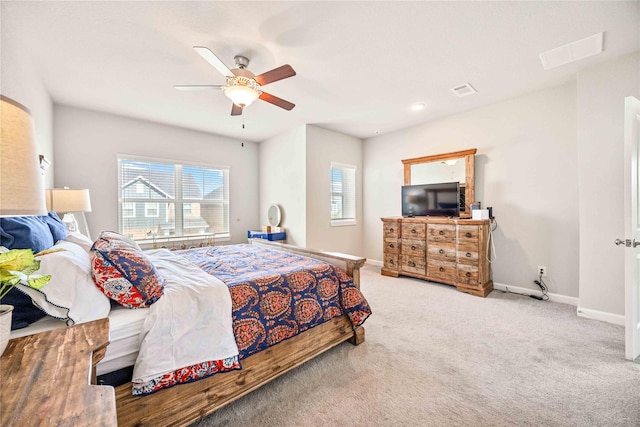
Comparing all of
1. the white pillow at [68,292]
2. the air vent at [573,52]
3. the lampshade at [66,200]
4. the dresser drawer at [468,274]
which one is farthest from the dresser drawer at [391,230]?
the lampshade at [66,200]

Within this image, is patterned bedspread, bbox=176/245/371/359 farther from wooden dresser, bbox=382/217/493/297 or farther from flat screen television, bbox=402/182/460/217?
flat screen television, bbox=402/182/460/217

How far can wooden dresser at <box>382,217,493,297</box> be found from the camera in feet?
11.1

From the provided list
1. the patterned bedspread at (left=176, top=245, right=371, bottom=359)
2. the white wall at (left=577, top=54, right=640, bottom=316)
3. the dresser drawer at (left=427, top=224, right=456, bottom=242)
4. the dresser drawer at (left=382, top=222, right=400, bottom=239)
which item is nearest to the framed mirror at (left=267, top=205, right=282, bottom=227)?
the dresser drawer at (left=382, top=222, right=400, bottom=239)

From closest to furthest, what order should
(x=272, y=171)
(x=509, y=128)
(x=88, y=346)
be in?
(x=88, y=346) → (x=509, y=128) → (x=272, y=171)

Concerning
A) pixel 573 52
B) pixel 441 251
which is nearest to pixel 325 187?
pixel 441 251

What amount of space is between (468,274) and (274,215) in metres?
3.42

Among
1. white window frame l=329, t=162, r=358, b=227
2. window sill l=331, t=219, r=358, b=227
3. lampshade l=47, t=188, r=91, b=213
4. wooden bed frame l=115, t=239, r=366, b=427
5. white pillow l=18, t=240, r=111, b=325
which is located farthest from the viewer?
white window frame l=329, t=162, r=358, b=227

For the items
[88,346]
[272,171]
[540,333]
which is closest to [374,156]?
[272,171]

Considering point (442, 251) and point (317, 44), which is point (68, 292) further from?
point (442, 251)

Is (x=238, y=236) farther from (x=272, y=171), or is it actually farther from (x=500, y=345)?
(x=500, y=345)

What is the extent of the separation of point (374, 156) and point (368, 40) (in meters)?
3.12

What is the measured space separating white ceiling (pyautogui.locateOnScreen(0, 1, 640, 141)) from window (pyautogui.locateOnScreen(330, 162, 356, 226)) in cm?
181

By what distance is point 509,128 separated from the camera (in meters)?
3.50

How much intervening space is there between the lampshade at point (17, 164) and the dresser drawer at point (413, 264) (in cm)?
408
